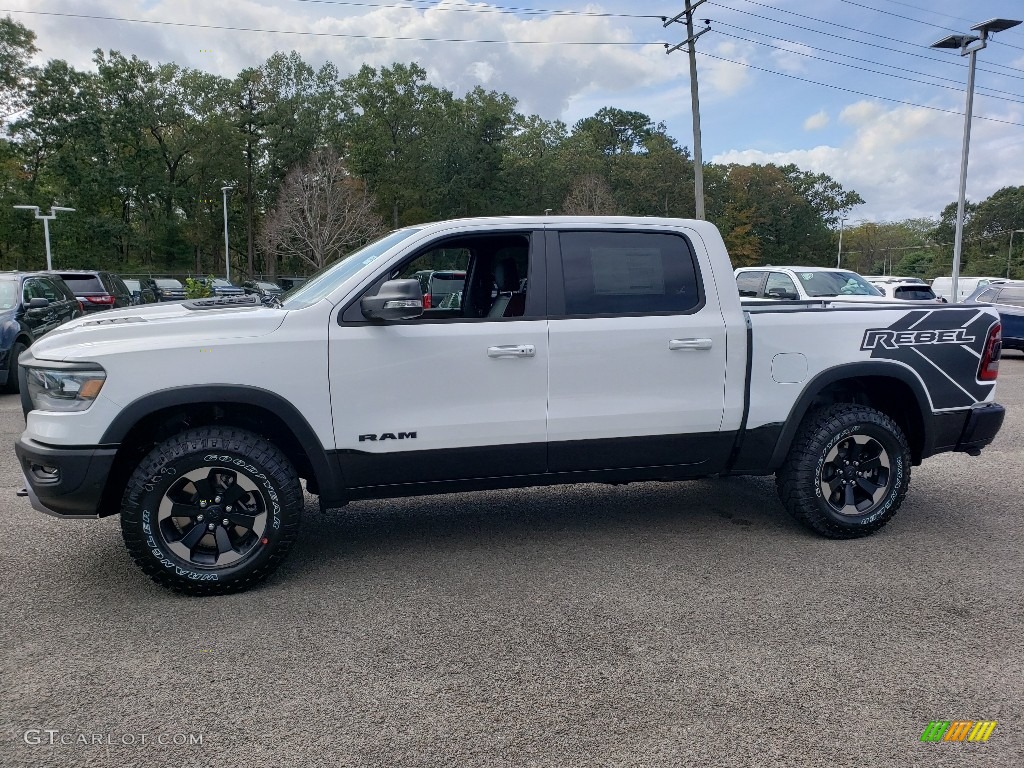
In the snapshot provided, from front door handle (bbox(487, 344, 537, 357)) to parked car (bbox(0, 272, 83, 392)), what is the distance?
29.3ft

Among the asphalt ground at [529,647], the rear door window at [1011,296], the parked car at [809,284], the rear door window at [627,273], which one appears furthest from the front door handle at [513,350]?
the rear door window at [1011,296]

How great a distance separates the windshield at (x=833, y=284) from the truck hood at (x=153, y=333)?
11514mm

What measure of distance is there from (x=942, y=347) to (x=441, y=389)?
3.22m

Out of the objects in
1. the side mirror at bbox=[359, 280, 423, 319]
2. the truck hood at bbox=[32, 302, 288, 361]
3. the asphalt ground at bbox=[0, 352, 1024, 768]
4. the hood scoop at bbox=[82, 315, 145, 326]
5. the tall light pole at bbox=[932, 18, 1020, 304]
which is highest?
the tall light pole at bbox=[932, 18, 1020, 304]

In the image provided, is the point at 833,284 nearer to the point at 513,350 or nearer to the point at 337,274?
the point at 513,350

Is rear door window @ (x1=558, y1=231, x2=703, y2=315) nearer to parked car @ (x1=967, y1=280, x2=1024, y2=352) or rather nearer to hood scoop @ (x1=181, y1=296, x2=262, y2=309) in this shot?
hood scoop @ (x1=181, y1=296, x2=262, y2=309)

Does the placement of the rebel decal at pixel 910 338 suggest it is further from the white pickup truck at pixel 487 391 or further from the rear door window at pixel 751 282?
the rear door window at pixel 751 282

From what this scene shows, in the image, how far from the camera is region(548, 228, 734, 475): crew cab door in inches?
167

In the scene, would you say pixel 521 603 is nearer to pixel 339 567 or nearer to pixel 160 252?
pixel 339 567

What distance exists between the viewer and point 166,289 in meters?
30.0

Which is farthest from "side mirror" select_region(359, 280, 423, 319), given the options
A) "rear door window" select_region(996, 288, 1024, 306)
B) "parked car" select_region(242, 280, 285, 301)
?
"rear door window" select_region(996, 288, 1024, 306)

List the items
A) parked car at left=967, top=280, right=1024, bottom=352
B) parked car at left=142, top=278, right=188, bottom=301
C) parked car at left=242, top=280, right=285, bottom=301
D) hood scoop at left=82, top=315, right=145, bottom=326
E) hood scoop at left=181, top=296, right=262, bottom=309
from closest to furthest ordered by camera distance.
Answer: hood scoop at left=82, top=315, right=145, bottom=326 → hood scoop at left=181, top=296, right=262, bottom=309 → parked car at left=242, top=280, right=285, bottom=301 → parked car at left=967, top=280, right=1024, bottom=352 → parked car at left=142, top=278, right=188, bottom=301

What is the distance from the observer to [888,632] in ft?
11.5

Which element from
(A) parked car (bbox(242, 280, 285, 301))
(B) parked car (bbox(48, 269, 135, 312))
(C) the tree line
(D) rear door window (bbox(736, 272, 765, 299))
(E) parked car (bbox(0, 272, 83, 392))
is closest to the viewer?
(A) parked car (bbox(242, 280, 285, 301))
